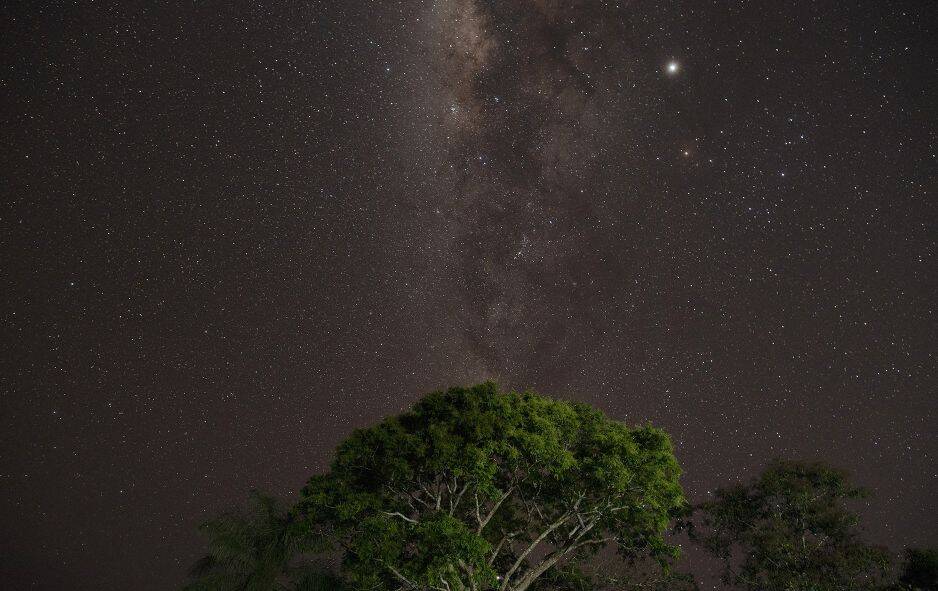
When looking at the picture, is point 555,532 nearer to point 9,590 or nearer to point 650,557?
point 650,557

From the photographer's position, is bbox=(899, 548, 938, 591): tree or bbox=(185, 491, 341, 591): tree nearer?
bbox=(185, 491, 341, 591): tree

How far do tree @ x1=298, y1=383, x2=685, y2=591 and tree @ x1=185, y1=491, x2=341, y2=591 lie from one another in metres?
3.39

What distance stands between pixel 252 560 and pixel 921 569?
25.2 metres

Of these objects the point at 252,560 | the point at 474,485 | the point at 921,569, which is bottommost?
the point at 252,560

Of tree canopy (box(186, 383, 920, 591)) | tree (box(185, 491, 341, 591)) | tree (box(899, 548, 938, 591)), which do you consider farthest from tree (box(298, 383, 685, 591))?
tree (box(899, 548, 938, 591))

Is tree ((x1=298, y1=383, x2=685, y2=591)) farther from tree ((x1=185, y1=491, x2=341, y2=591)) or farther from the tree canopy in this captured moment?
tree ((x1=185, y1=491, x2=341, y2=591))

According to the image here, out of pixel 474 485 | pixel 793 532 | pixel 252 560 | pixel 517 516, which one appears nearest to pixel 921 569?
pixel 793 532

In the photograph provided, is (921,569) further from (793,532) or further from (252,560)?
(252,560)

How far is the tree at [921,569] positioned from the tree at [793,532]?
2171 mm

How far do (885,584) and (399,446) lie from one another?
56.5 ft

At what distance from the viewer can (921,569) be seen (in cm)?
1775

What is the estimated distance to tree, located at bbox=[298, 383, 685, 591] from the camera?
13.2m

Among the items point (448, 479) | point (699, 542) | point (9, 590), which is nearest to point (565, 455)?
point (448, 479)

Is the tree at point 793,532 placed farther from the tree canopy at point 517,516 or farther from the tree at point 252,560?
the tree at point 252,560
